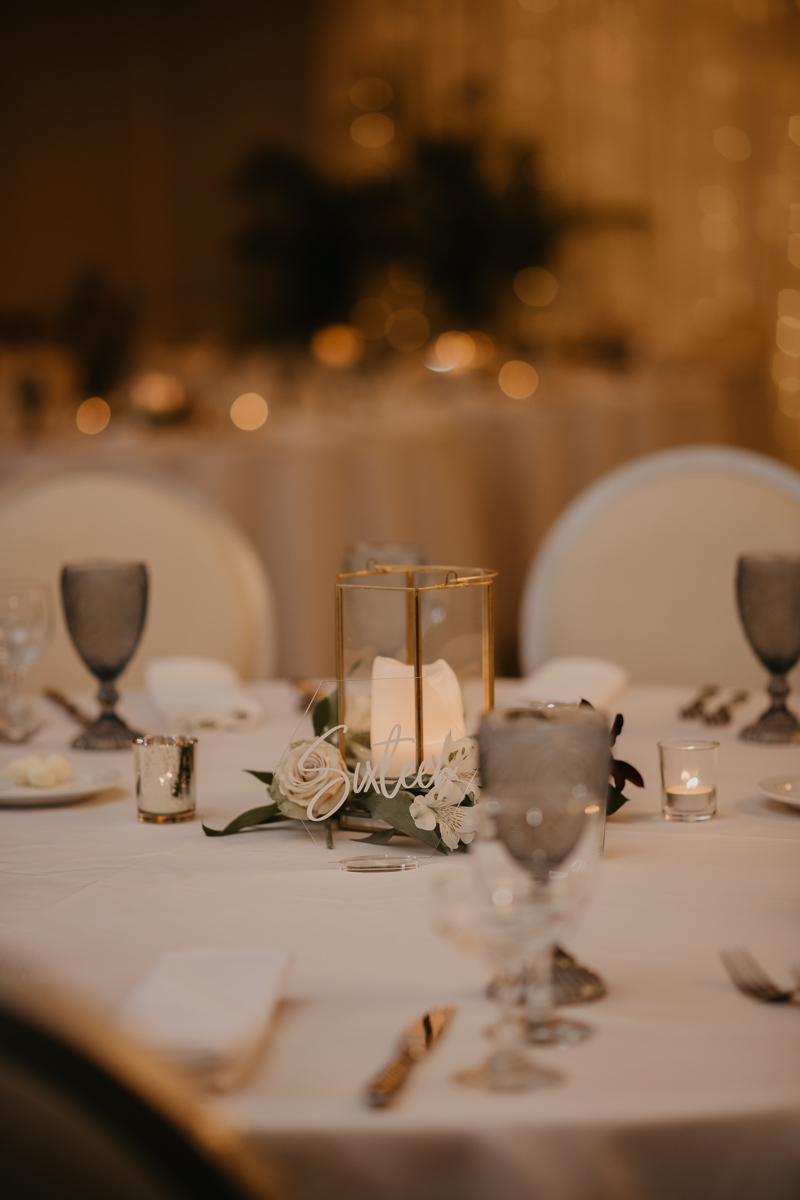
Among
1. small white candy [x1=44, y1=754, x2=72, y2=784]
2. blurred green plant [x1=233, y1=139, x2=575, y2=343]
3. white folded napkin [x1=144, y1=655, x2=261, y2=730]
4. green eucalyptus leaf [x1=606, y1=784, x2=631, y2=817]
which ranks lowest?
green eucalyptus leaf [x1=606, y1=784, x2=631, y2=817]

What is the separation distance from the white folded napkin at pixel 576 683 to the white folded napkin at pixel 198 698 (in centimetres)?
31

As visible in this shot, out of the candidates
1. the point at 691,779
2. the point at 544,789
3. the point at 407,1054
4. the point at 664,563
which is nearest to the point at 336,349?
the point at 664,563

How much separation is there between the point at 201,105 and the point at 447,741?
833cm

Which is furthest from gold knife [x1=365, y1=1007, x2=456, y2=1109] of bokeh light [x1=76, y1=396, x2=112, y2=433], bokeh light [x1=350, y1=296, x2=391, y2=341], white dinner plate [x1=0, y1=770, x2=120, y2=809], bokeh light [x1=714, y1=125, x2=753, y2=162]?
bokeh light [x1=714, y1=125, x2=753, y2=162]

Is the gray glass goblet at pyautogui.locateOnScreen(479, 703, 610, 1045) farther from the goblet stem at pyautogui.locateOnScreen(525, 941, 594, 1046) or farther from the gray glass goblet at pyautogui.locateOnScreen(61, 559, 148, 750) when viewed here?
the gray glass goblet at pyautogui.locateOnScreen(61, 559, 148, 750)

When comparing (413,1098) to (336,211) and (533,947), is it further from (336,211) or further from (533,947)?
(336,211)

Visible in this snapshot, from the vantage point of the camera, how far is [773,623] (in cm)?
124

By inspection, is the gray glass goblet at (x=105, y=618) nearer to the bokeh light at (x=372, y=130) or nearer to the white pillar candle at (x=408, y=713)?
the white pillar candle at (x=408, y=713)

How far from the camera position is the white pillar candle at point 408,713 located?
0.88 metres

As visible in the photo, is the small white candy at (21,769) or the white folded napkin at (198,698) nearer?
the small white candy at (21,769)

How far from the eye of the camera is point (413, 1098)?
506 mm

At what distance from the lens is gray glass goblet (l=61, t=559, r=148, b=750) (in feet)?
4.17

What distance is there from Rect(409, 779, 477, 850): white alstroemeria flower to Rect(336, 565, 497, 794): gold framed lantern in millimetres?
23

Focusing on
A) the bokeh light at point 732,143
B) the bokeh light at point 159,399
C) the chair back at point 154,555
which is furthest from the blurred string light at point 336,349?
the chair back at point 154,555
